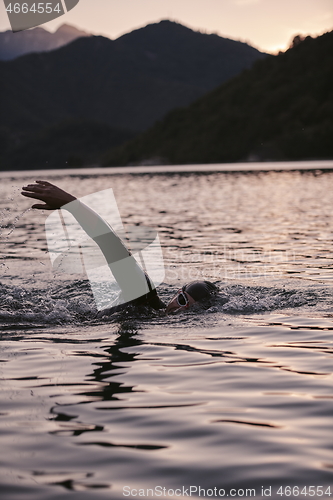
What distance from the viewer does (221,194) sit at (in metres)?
40.5

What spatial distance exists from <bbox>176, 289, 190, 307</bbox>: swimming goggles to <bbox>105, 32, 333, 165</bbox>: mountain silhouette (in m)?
122

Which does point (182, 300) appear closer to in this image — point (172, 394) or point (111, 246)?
point (111, 246)

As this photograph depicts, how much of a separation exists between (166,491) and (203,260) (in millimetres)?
11313

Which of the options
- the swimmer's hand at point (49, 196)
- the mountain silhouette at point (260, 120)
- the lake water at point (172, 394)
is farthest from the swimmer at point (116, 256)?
the mountain silhouette at point (260, 120)

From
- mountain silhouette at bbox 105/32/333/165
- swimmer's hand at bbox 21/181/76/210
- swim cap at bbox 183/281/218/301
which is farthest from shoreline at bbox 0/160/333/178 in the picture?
swimmer's hand at bbox 21/181/76/210

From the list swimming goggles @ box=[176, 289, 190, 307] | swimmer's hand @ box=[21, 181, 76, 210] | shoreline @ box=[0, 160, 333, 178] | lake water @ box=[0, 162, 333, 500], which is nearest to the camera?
lake water @ box=[0, 162, 333, 500]

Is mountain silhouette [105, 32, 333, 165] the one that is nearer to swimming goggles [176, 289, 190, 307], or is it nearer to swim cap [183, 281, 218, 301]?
swim cap [183, 281, 218, 301]

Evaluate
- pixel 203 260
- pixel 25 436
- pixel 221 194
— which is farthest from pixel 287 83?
pixel 25 436

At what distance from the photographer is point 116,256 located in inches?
284

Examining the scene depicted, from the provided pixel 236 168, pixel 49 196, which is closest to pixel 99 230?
pixel 49 196

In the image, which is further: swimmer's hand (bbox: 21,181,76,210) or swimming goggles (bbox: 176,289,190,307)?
swimming goggles (bbox: 176,289,190,307)

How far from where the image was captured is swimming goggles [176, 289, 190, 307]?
8.51 m

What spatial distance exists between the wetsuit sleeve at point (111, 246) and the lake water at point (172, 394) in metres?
0.71

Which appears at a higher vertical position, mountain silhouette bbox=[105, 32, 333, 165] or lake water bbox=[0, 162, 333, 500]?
mountain silhouette bbox=[105, 32, 333, 165]
